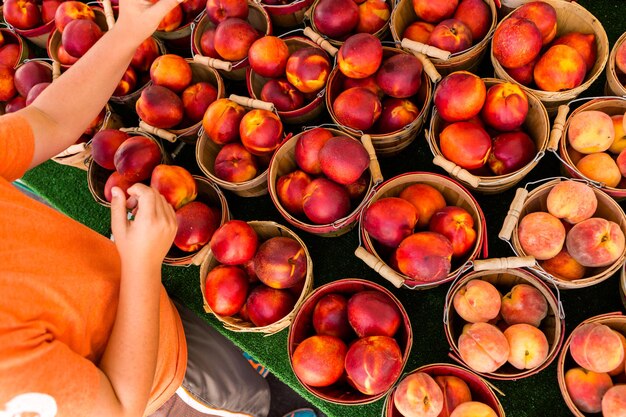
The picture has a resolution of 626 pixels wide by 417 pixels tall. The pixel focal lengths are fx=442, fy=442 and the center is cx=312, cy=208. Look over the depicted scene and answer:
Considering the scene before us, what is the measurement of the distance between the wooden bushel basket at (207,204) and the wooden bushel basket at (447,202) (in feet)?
1.42

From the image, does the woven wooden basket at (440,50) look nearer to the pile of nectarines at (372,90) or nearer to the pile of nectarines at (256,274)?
the pile of nectarines at (372,90)

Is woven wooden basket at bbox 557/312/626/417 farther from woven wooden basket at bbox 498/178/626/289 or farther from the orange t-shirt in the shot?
the orange t-shirt

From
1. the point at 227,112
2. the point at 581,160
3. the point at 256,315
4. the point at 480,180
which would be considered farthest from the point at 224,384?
the point at 581,160

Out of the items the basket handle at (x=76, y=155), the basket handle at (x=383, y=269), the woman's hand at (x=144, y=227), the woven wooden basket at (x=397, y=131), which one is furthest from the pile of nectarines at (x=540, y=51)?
the basket handle at (x=76, y=155)

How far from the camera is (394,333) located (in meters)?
1.11

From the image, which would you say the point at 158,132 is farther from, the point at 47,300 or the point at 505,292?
the point at 505,292

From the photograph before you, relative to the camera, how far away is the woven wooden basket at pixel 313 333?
1.05 meters

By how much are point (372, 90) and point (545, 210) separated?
23.6 inches

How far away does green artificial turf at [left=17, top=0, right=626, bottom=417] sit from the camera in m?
1.16

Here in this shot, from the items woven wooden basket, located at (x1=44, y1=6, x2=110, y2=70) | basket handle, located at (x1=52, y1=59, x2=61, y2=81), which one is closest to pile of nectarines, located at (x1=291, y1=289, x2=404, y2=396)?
basket handle, located at (x1=52, y1=59, x2=61, y2=81)

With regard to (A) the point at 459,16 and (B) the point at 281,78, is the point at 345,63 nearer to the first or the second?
(B) the point at 281,78

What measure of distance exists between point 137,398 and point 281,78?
1040 millimetres

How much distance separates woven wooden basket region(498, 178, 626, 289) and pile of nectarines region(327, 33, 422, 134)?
393mm

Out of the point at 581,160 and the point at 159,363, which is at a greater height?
the point at 581,160
